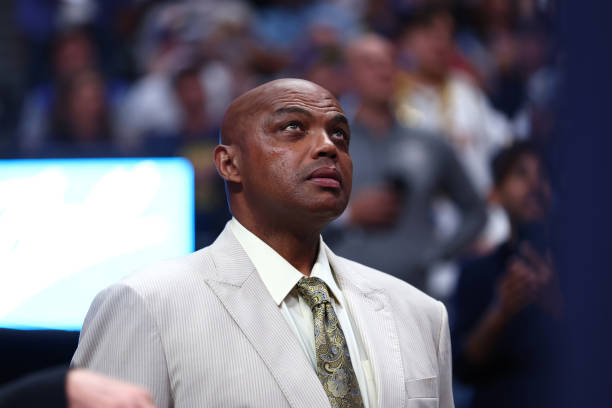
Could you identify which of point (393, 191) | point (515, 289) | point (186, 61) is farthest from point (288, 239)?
point (186, 61)

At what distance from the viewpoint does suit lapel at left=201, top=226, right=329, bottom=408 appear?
162 centimetres

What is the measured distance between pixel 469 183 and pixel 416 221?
30 centimetres

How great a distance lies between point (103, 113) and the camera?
4668 mm

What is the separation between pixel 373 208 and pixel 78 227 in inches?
66.0

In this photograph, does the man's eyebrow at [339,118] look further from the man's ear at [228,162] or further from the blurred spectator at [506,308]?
the blurred spectator at [506,308]

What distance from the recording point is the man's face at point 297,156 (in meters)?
1.84

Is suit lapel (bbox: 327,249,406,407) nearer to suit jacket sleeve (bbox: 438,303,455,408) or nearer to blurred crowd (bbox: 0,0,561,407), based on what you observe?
suit jacket sleeve (bbox: 438,303,455,408)

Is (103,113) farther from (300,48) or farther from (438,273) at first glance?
(438,273)

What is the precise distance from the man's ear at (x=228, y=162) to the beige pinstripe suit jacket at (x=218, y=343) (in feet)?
0.56

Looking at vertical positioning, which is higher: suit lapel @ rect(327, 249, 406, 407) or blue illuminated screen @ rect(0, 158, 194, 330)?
blue illuminated screen @ rect(0, 158, 194, 330)

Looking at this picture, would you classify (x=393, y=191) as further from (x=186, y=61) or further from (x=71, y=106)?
(x=71, y=106)

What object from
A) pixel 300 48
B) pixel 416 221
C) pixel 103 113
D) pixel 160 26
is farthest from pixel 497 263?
pixel 160 26

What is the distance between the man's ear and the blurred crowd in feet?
0.67

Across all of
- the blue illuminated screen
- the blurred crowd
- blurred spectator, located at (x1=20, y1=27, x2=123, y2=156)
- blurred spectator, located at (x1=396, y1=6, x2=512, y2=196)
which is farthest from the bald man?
blurred spectator, located at (x1=20, y1=27, x2=123, y2=156)
